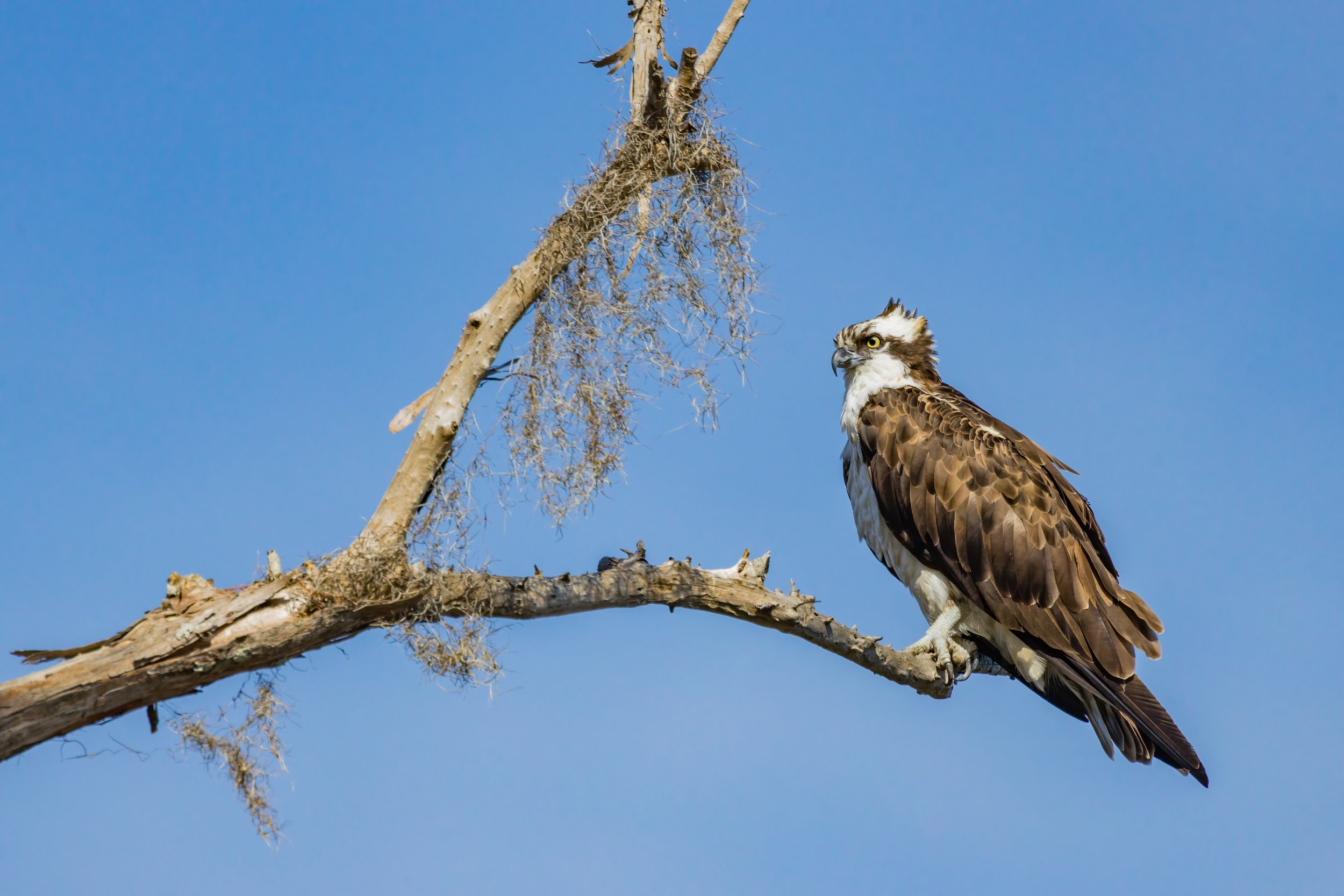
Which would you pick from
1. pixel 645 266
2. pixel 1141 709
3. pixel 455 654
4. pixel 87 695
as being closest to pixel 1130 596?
pixel 1141 709

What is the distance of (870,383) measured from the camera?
21.6 feet

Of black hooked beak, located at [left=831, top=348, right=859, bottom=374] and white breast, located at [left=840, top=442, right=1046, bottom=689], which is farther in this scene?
black hooked beak, located at [left=831, top=348, right=859, bottom=374]

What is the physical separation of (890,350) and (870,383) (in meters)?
0.26

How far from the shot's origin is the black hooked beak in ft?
22.0

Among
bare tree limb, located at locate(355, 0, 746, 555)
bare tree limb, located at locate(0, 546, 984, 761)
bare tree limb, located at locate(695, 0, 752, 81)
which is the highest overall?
bare tree limb, located at locate(695, 0, 752, 81)

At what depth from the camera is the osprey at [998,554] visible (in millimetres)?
5621

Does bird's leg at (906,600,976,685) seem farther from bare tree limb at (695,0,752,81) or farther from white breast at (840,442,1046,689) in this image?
bare tree limb at (695,0,752,81)

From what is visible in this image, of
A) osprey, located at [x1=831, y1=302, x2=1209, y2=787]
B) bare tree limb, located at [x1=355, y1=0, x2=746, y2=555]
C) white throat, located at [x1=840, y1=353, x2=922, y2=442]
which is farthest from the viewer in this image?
white throat, located at [x1=840, y1=353, x2=922, y2=442]

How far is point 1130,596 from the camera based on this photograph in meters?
5.90

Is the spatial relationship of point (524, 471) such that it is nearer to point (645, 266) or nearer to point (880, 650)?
point (645, 266)

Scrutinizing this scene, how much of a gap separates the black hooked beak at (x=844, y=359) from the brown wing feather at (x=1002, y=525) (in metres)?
0.38

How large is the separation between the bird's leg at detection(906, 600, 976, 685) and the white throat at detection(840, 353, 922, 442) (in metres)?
1.24

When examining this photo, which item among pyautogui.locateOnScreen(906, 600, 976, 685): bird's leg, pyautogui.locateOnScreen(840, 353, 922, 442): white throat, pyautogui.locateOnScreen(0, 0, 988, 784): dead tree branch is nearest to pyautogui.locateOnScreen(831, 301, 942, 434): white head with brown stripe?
pyautogui.locateOnScreen(840, 353, 922, 442): white throat

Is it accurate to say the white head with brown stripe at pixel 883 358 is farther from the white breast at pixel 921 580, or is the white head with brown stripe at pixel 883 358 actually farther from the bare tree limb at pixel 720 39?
the bare tree limb at pixel 720 39
